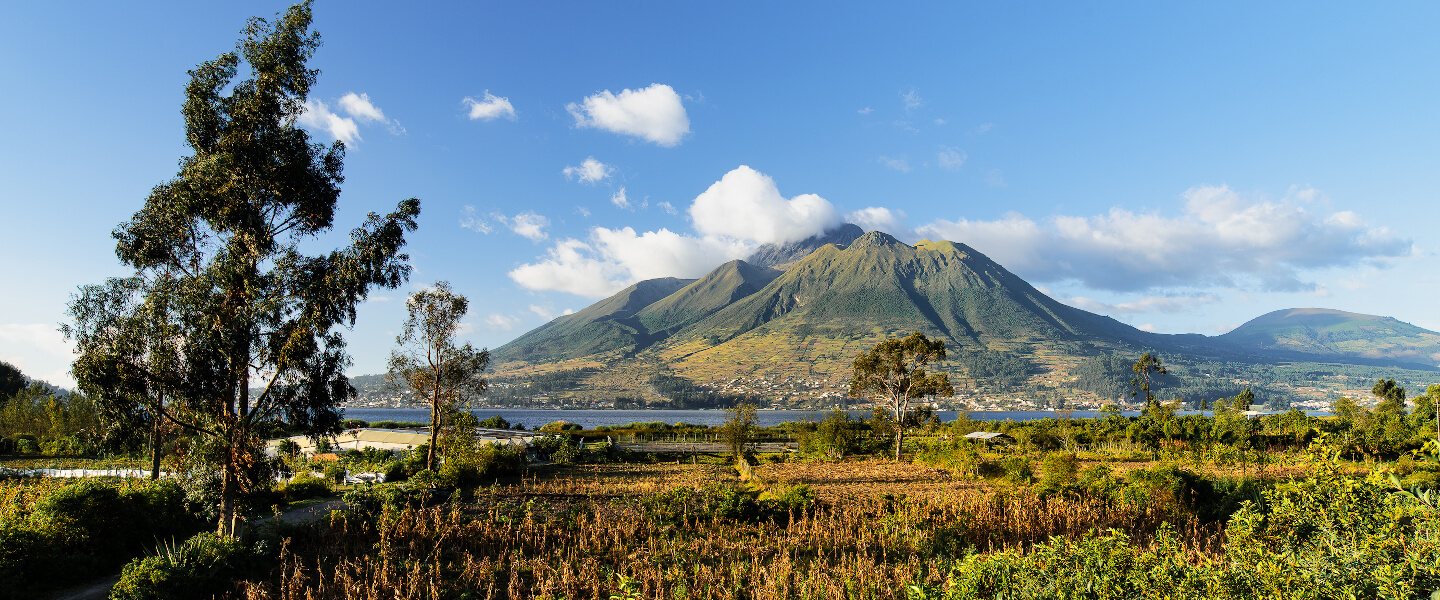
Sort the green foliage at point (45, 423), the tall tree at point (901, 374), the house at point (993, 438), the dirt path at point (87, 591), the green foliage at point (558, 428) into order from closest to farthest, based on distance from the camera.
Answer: the dirt path at point (87, 591), the tall tree at point (901, 374), the green foliage at point (45, 423), the house at point (993, 438), the green foliage at point (558, 428)

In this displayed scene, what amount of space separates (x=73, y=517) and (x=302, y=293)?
728 centimetres

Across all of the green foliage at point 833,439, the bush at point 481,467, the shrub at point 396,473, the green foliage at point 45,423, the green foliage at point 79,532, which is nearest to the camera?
the green foliage at point 79,532

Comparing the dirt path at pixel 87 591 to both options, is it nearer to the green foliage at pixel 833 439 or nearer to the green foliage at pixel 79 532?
the green foliage at pixel 79 532

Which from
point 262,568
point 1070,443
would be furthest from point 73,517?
point 1070,443

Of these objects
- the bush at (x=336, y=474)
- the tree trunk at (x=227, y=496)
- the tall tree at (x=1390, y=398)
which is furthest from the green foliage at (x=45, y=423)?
the tall tree at (x=1390, y=398)

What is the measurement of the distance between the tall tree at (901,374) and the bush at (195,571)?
120 ft

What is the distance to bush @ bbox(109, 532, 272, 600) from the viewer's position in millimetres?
9633

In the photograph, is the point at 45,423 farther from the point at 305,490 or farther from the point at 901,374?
the point at 901,374

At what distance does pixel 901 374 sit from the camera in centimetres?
4381

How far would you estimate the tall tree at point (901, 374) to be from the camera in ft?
141

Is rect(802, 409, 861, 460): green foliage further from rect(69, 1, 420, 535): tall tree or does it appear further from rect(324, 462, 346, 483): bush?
rect(69, 1, 420, 535): tall tree

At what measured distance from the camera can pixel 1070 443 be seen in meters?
50.6

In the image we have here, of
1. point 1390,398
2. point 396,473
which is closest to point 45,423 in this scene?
point 396,473

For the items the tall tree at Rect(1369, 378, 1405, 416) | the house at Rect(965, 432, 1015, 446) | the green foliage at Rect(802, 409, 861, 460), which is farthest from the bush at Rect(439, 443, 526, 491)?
the tall tree at Rect(1369, 378, 1405, 416)
